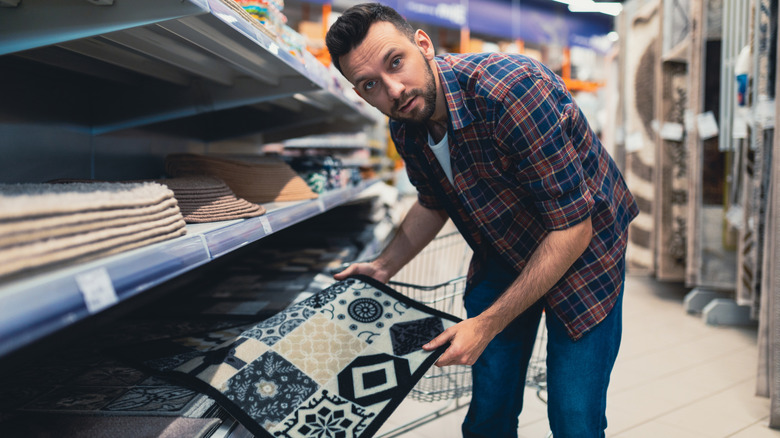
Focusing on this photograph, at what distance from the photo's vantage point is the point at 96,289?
700mm

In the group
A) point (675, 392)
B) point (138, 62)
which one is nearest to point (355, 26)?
point (138, 62)

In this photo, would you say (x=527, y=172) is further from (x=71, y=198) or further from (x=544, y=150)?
(x=71, y=198)

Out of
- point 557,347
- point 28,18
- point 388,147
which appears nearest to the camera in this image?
Answer: point 28,18

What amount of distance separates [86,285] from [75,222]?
110mm

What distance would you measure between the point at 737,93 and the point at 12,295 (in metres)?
3.61

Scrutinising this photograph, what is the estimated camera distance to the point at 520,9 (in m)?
9.21

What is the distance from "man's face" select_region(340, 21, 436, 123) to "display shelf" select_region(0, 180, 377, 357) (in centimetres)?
52

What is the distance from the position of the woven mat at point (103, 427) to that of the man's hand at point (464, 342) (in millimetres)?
504

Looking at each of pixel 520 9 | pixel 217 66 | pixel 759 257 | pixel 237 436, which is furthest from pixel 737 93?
pixel 520 9

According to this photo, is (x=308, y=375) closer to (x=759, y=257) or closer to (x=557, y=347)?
(x=557, y=347)

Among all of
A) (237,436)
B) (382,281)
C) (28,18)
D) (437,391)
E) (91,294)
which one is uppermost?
(28,18)

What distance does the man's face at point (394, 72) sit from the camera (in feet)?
4.49

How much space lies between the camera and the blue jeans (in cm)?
149

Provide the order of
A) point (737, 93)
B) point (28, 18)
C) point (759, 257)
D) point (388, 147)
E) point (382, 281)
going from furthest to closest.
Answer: point (388, 147), point (737, 93), point (759, 257), point (382, 281), point (28, 18)
